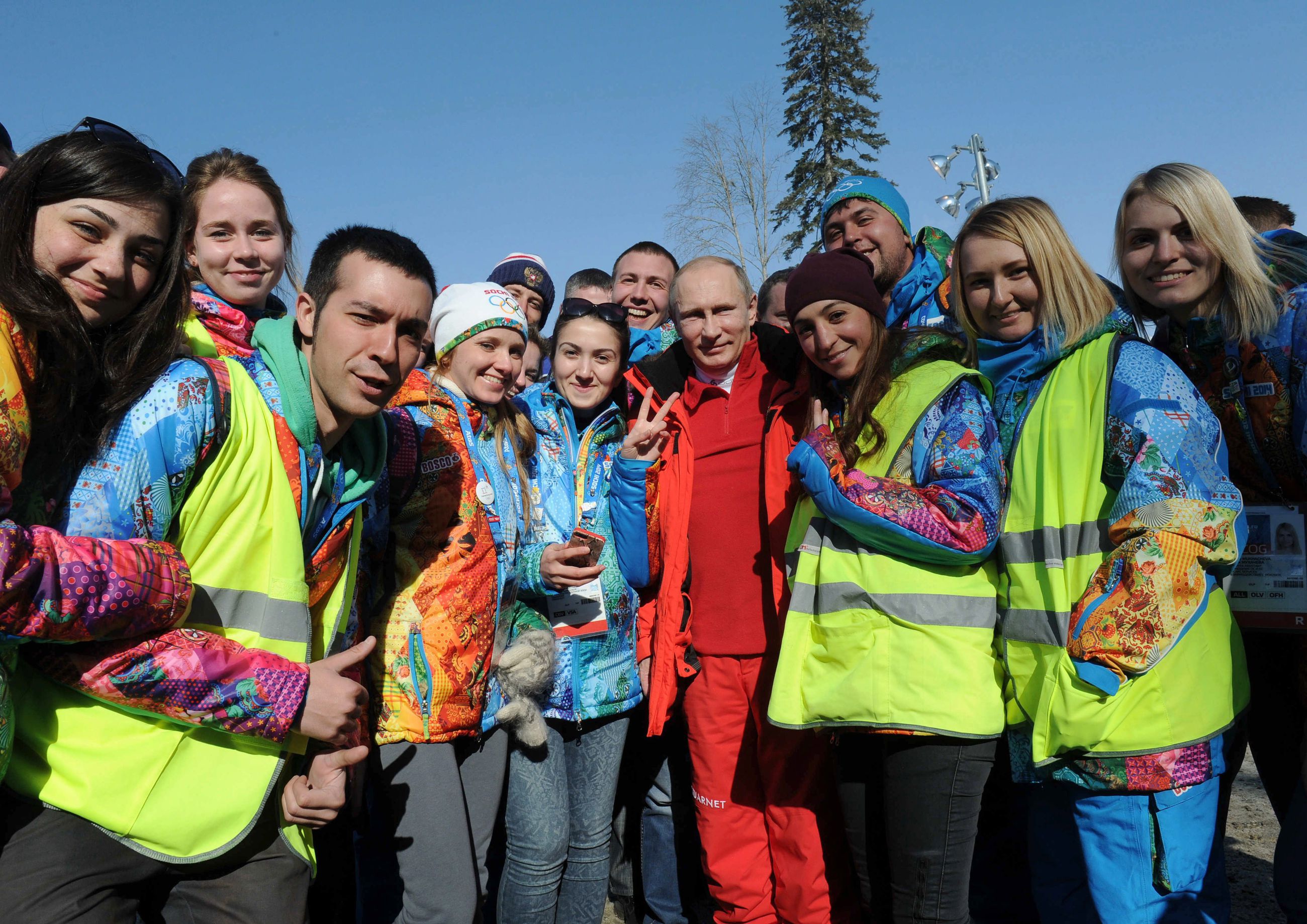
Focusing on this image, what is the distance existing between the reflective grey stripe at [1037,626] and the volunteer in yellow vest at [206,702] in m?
1.83

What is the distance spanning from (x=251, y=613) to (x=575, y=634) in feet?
4.99

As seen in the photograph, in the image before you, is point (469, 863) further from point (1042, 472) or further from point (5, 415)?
point (1042, 472)

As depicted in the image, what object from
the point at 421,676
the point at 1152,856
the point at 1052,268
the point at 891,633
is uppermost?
the point at 1052,268

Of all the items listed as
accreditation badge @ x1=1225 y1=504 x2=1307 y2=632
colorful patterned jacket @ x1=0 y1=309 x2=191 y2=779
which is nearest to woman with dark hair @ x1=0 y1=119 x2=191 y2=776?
colorful patterned jacket @ x1=0 y1=309 x2=191 y2=779

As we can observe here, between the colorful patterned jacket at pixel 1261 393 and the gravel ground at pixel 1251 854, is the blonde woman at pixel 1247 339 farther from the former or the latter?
the gravel ground at pixel 1251 854

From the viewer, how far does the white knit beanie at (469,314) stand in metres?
3.24

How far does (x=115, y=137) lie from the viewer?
191cm

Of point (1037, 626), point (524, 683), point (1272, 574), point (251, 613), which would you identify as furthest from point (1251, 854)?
point (251, 613)

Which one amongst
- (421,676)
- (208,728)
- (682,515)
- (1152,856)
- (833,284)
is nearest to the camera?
(208,728)

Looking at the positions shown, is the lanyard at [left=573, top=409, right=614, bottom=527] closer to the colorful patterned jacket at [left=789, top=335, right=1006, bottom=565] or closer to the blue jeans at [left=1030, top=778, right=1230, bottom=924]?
the colorful patterned jacket at [left=789, top=335, right=1006, bottom=565]

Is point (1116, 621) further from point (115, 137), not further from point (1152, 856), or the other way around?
point (115, 137)

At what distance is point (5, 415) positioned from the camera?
1562mm

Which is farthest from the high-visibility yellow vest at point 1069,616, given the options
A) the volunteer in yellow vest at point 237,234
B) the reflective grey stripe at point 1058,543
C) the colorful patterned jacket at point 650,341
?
the volunteer in yellow vest at point 237,234

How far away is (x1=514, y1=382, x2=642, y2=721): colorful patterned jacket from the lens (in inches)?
127
